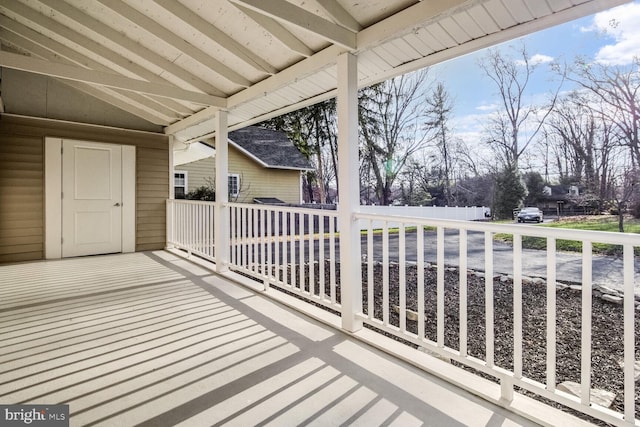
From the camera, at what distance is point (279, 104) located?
13.8 feet

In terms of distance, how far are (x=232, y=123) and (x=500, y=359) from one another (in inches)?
182

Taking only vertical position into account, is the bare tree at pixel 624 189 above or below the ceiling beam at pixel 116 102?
below

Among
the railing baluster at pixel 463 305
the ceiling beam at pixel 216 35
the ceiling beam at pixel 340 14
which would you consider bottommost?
the railing baluster at pixel 463 305

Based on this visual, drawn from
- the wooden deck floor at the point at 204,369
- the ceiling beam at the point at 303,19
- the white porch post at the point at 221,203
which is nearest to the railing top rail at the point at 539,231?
the wooden deck floor at the point at 204,369

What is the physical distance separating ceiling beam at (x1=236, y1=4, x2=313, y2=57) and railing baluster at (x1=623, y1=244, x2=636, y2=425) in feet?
8.65

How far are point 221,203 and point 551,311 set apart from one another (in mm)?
4059

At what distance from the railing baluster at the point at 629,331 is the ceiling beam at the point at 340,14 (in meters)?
2.18

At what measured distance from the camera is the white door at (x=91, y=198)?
582 cm

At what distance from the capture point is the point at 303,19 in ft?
7.60

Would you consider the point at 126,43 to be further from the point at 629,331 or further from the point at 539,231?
the point at 629,331

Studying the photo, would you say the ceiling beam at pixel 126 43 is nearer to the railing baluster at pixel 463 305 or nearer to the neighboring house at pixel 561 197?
the railing baluster at pixel 463 305

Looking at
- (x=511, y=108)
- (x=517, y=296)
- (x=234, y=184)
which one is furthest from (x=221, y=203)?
(x=511, y=108)

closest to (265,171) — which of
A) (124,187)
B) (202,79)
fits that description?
(124,187)

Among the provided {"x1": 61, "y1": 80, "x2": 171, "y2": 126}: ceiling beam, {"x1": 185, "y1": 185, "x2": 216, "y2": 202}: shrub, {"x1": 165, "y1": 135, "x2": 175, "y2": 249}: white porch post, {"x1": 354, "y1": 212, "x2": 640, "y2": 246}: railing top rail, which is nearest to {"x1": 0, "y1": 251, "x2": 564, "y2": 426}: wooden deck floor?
{"x1": 354, "y1": 212, "x2": 640, "y2": 246}: railing top rail
